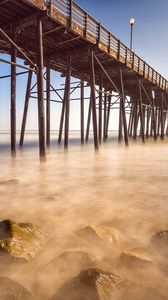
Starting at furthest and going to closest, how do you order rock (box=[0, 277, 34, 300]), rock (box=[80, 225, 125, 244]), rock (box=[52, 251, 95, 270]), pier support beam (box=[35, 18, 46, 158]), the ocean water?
pier support beam (box=[35, 18, 46, 158]), rock (box=[80, 225, 125, 244]), rock (box=[52, 251, 95, 270]), the ocean water, rock (box=[0, 277, 34, 300])

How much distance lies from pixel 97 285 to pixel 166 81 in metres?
20.7

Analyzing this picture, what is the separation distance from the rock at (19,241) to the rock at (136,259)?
72 centimetres

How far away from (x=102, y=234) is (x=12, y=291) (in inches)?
39.4

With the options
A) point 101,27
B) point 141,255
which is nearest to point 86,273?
point 141,255

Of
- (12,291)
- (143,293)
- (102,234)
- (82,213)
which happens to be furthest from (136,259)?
(82,213)

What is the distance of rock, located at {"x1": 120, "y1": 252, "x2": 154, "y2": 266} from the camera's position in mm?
1778

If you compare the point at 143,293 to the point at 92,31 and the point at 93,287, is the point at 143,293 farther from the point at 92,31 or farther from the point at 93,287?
the point at 92,31

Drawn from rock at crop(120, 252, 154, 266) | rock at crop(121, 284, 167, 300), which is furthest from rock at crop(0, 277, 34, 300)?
rock at crop(120, 252, 154, 266)

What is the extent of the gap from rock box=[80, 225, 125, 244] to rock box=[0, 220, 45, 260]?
437mm

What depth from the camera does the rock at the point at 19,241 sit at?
181cm

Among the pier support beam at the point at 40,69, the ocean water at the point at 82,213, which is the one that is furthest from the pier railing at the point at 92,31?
the ocean water at the point at 82,213

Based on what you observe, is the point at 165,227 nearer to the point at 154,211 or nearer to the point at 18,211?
the point at 154,211

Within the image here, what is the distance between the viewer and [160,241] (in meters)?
2.12

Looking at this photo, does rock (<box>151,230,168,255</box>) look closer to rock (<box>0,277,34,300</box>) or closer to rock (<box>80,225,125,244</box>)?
rock (<box>80,225,125,244</box>)
